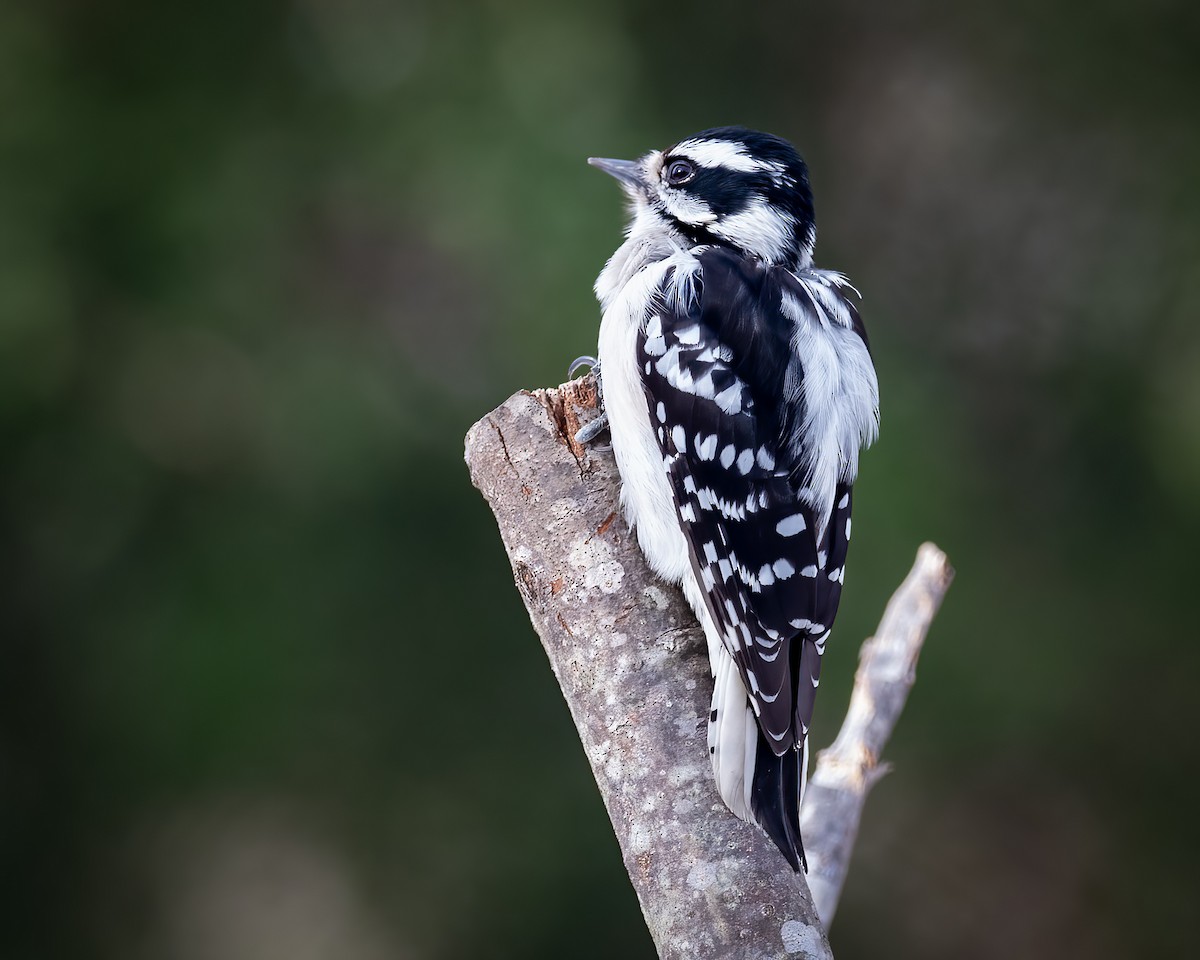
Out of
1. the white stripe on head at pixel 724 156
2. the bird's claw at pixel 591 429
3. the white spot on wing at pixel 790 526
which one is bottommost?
the white spot on wing at pixel 790 526

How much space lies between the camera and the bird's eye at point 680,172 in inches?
91.7

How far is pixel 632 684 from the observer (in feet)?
5.63

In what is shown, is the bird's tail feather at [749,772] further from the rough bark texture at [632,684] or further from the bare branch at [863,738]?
the bare branch at [863,738]

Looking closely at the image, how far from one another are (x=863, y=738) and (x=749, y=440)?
27.7 inches

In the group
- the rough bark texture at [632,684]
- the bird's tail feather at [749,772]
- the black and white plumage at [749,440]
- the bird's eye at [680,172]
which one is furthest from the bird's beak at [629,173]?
the bird's tail feather at [749,772]

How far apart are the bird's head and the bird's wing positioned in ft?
0.69

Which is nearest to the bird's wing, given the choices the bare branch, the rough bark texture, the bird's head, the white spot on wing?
the white spot on wing

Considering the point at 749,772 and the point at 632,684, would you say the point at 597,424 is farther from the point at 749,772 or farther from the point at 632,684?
the point at 749,772

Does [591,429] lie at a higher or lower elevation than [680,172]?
lower

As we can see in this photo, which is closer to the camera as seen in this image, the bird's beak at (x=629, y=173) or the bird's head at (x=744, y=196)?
the bird's head at (x=744, y=196)

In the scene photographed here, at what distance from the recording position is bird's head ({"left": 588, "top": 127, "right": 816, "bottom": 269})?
87.8 inches

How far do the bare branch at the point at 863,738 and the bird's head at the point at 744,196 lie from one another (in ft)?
2.30

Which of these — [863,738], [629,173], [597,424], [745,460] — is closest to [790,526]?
[745,460]

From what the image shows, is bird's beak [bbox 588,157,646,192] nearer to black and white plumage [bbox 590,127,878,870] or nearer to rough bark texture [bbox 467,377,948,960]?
black and white plumage [bbox 590,127,878,870]
